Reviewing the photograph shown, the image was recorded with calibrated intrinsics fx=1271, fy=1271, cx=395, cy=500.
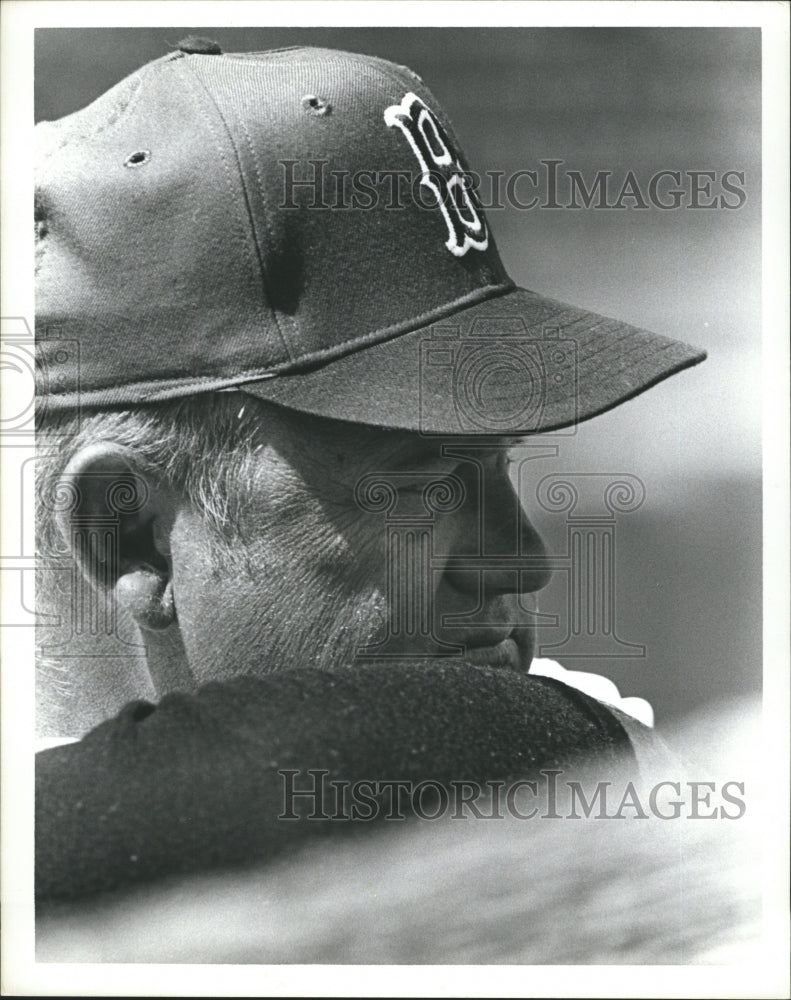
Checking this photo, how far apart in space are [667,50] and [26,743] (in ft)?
4.53

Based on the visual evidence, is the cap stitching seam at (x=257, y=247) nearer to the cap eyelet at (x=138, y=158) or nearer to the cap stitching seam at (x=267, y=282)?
the cap stitching seam at (x=267, y=282)

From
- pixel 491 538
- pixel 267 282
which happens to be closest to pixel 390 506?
pixel 491 538

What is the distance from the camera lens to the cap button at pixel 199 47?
5.45 ft

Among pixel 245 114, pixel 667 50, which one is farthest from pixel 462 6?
pixel 245 114

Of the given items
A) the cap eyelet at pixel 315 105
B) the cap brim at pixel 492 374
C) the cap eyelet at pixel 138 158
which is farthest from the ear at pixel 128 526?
the cap eyelet at pixel 315 105

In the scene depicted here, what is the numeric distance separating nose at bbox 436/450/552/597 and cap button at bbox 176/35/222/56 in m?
0.64

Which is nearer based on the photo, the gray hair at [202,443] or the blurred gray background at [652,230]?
the gray hair at [202,443]

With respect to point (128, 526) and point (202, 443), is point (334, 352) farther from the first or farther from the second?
point (128, 526)

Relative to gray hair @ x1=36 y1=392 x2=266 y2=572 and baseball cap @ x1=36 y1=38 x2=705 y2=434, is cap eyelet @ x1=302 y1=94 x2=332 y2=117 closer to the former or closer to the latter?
baseball cap @ x1=36 y1=38 x2=705 y2=434

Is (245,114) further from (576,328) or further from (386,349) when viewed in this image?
(576,328)

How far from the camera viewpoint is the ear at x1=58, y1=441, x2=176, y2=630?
160 cm

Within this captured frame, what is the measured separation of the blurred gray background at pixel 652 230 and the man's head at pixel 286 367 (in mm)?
260

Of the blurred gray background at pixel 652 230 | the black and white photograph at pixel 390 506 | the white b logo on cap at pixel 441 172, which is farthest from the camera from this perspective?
the blurred gray background at pixel 652 230

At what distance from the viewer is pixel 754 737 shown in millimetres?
1872
